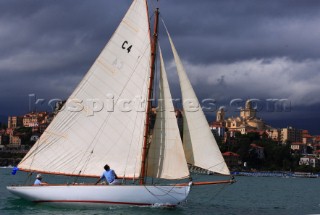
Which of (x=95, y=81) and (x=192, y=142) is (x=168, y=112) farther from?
(x=95, y=81)

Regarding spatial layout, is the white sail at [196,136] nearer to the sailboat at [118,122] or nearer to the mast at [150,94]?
the sailboat at [118,122]

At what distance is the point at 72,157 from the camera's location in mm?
32875

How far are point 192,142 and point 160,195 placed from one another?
10.9 ft

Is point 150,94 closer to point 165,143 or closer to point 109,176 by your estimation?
point 165,143

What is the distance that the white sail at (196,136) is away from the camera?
31391 mm

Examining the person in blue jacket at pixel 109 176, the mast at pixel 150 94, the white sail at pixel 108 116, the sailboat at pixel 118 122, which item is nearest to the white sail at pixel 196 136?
the sailboat at pixel 118 122

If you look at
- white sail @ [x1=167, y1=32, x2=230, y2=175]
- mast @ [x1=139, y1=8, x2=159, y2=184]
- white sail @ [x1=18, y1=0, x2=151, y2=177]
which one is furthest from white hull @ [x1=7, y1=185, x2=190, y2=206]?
white sail @ [x1=167, y1=32, x2=230, y2=175]

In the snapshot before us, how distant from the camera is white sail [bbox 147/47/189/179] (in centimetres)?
3219

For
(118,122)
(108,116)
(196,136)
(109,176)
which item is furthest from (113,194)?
(196,136)

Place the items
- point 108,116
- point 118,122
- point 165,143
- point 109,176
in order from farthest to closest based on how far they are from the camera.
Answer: point 108,116 < point 118,122 < point 165,143 < point 109,176

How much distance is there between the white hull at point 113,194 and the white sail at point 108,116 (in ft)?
5.20

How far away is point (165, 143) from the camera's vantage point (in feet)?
107

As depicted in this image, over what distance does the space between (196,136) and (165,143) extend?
2.01 metres

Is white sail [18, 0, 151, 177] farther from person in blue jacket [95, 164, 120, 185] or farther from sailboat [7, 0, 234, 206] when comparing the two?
person in blue jacket [95, 164, 120, 185]
